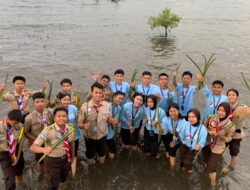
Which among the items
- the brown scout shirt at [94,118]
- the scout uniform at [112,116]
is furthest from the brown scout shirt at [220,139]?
the brown scout shirt at [94,118]

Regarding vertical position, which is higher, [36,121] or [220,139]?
[36,121]

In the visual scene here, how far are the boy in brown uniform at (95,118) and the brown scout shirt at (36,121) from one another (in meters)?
0.74

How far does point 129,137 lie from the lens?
8.04 metres

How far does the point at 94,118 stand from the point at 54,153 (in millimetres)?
1349

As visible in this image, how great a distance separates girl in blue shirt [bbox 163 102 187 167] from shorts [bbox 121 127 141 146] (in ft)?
3.04

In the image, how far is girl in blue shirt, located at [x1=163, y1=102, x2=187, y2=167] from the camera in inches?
266

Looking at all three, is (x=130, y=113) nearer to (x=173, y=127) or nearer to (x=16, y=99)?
(x=173, y=127)

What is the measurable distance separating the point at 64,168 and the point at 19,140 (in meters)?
1.09

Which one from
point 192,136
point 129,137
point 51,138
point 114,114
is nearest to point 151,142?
point 129,137

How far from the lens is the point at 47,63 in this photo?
16.0 meters

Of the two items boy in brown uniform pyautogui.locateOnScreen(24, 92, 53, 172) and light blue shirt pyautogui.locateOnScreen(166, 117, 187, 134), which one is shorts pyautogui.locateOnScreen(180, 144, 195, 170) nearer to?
light blue shirt pyautogui.locateOnScreen(166, 117, 187, 134)

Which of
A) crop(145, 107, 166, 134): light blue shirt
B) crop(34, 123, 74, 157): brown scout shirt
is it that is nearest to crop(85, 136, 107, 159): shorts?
crop(145, 107, 166, 134): light blue shirt

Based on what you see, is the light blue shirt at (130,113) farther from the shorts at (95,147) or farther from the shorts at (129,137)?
the shorts at (95,147)

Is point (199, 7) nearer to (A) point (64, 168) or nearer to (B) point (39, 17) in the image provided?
(B) point (39, 17)
